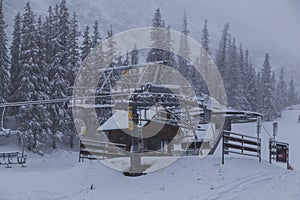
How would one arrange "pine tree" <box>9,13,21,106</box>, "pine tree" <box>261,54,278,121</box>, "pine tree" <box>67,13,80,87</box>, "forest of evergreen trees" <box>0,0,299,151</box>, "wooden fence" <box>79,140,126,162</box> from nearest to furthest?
"wooden fence" <box>79,140,126,162</box> < "forest of evergreen trees" <box>0,0,299,151</box> < "pine tree" <box>9,13,21,106</box> < "pine tree" <box>67,13,80,87</box> < "pine tree" <box>261,54,278,121</box>

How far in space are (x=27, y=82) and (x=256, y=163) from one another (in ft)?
97.5

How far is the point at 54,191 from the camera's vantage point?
19203 millimetres

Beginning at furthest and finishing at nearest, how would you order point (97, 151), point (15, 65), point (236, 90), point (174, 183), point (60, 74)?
1. point (236, 90)
2. point (15, 65)
3. point (60, 74)
4. point (97, 151)
5. point (174, 183)

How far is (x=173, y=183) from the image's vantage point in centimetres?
1809

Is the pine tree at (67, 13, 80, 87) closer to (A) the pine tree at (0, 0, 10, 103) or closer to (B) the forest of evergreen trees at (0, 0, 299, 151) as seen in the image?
(B) the forest of evergreen trees at (0, 0, 299, 151)

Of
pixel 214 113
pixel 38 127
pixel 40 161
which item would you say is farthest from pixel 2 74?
pixel 214 113

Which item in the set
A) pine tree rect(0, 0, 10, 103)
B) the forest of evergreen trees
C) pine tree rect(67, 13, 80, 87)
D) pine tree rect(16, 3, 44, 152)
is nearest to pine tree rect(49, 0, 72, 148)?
the forest of evergreen trees

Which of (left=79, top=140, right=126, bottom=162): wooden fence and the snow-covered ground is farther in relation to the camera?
(left=79, top=140, right=126, bottom=162): wooden fence

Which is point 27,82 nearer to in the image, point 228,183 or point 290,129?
point 228,183

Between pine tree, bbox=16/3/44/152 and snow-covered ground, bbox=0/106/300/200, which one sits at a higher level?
pine tree, bbox=16/3/44/152

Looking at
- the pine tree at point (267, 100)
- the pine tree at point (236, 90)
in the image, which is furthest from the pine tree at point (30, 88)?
the pine tree at point (267, 100)

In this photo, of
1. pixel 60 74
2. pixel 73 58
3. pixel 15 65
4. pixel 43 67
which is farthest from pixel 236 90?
pixel 15 65

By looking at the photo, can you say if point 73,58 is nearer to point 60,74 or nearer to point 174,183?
point 60,74

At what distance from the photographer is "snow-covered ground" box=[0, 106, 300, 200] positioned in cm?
1652
